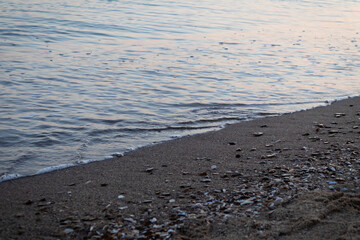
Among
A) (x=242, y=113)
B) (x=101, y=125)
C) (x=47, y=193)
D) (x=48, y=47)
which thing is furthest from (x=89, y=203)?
(x=48, y=47)

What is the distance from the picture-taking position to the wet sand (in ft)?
10.9

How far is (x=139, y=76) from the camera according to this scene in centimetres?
952

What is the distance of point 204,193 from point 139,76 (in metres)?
5.79

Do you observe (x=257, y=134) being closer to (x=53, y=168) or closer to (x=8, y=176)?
(x=53, y=168)

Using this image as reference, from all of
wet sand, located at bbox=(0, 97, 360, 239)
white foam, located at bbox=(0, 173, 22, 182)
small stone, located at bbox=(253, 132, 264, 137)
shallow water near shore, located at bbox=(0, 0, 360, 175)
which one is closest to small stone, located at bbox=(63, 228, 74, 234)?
wet sand, located at bbox=(0, 97, 360, 239)

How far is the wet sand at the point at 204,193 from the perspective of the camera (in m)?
3.32

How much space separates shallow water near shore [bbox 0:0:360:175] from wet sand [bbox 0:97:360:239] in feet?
2.49

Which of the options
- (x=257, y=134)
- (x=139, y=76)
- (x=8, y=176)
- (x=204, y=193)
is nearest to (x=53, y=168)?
(x=8, y=176)

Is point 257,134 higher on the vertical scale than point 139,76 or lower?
lower

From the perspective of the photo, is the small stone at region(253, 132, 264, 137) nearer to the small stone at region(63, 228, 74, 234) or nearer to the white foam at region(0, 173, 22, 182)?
the white foam at region(0, 173, 22, 182)

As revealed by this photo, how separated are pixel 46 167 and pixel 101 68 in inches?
206

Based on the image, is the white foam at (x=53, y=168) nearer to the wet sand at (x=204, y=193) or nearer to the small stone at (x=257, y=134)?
the wet sand at (x=204, y=193)

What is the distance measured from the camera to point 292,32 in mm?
17422

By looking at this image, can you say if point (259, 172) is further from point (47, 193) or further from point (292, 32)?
point (292, 32)
